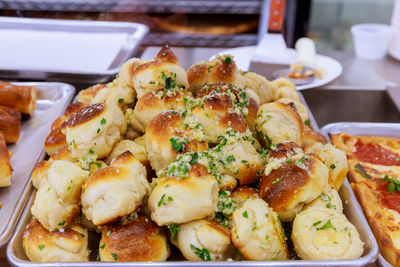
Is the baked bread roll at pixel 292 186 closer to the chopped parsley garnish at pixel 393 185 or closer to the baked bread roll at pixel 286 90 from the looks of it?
the chopped parsley garnish at pixel 393 185

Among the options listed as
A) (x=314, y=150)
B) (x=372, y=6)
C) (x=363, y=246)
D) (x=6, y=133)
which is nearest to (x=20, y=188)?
(x=6, y=133)

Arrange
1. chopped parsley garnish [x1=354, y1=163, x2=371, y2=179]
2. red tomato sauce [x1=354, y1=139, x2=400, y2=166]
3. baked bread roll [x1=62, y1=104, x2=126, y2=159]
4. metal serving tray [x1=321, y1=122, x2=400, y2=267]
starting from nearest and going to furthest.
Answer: baked bread roll [x1=62, y1=104, x2=126, y2=159] < chopped parsley garnish [x1=354, y1=163, x2=371, y2=179] < red tomato sauce [x1=354, y1=139, x2=400, y2=166] < metal serving tray [x1=321, y1=122, x2=400, y2=267]

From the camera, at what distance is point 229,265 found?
38.2 inches

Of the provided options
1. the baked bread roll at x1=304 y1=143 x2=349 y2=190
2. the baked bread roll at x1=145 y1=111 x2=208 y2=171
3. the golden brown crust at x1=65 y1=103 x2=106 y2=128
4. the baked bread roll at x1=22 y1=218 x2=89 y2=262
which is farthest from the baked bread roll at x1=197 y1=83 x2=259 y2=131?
the baked bread roll at x1=22 y1=218 x2=89 y2=262

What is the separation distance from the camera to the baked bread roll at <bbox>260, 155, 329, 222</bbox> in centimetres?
111

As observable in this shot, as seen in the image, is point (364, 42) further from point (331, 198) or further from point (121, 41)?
point (331, 198)

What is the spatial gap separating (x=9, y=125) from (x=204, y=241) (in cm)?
116

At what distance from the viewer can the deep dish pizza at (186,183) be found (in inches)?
40.4

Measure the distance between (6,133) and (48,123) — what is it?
0.72 feet

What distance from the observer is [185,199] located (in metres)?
1.02

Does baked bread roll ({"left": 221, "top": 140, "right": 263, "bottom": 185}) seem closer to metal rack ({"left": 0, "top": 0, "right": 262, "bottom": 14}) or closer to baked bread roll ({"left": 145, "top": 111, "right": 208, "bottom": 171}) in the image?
baked bread roll ({"left": 145, "top": 111, "right": 208, "bottom": 171})

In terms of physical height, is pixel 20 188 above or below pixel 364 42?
below

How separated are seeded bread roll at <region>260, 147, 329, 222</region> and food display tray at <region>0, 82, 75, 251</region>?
2.53 feet

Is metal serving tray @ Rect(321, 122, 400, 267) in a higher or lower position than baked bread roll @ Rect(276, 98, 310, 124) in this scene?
lower
